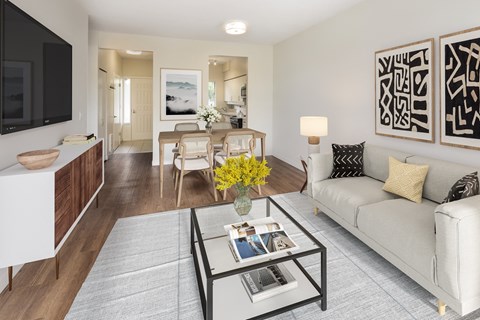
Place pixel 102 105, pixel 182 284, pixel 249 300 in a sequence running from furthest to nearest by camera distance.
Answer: pixel 102 105, pixel 182 284, pixel 249 300

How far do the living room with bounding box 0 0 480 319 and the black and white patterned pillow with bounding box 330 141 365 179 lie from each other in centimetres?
52

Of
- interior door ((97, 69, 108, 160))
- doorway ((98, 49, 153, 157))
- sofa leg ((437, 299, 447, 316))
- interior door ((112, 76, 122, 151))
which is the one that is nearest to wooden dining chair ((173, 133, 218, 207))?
sofa leg ((437, 299, 447, 316))

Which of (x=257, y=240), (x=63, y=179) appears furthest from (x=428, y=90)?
(x=63, y=179)

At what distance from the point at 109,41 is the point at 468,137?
221 inches

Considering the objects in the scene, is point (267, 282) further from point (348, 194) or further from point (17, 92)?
point (17, 92)

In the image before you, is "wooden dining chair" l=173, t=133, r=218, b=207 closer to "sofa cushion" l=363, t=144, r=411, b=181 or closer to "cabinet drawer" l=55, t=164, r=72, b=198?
"cabinet drawer" l=55, t=164, r=72, b=198

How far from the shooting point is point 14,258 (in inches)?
63.5

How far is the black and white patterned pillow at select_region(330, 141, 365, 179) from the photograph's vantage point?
113 inches

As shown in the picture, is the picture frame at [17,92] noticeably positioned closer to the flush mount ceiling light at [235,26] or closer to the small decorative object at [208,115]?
the small decorative object at [208,115]

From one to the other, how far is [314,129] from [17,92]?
3.05 metres

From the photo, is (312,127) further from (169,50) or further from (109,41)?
(109,41)

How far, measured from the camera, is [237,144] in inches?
155

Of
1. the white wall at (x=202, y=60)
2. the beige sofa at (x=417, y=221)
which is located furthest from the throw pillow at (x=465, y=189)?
the white wall at (x=202, y=60)

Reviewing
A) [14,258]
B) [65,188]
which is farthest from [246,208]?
[14,258]
